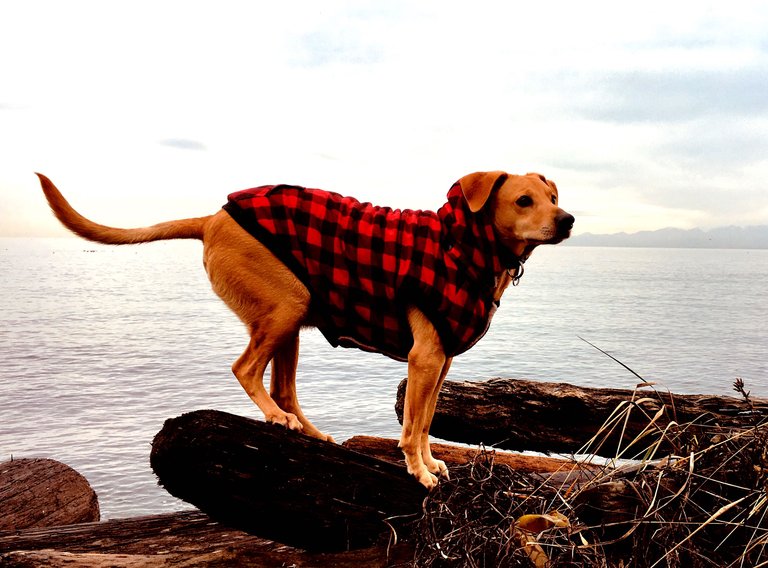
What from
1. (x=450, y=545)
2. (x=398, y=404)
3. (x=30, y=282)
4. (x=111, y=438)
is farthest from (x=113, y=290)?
(x=450, y=545)

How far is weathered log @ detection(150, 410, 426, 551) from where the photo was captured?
3746 millimetres

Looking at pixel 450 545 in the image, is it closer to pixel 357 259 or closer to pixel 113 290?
pixel 357 259

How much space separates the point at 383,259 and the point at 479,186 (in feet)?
2.51

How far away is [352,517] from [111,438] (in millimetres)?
6912

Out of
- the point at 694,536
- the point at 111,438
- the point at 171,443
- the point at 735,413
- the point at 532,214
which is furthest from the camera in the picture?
the point at 111,438

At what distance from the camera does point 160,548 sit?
13.1 feet

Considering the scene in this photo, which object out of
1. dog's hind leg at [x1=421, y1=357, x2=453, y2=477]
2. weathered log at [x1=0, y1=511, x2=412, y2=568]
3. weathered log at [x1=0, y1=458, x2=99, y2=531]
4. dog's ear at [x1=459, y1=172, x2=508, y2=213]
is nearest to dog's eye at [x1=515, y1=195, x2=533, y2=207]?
dog's ear at [x1=459, y1=172, x2=508, y2=213]

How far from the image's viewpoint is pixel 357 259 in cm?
427

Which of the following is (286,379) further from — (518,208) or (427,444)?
(518,208)

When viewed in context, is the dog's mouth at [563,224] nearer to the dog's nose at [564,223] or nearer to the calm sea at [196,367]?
the dog's nose at [564,223]

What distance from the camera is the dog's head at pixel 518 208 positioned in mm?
4086

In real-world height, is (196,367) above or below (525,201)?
below

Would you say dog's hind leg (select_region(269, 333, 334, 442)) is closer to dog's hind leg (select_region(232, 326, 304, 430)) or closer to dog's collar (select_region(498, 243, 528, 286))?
dog's hind leg (select_region(232, 326, 304, 430))

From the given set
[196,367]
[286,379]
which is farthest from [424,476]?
[196,367]
